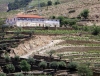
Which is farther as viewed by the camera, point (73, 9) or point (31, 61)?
point (73, 9)

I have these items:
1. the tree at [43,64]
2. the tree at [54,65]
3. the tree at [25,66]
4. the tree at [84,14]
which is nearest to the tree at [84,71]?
the tree at [54,65]

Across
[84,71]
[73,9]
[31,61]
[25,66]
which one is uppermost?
[73,9]

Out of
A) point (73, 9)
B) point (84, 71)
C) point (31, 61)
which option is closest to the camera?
point (84, 71)

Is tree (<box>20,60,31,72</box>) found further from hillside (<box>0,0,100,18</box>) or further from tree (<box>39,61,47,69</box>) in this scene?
hillside (<box>0,0,100,18</box>)

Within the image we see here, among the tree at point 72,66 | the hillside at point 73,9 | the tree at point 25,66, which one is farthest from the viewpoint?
the hillside at point 73,9

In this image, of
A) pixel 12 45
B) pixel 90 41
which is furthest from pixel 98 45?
pixel 12 45

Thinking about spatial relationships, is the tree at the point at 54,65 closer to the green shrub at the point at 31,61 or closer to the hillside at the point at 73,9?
the green shrub at the point at 31,61

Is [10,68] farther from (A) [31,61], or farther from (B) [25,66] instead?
(A) [31,61]

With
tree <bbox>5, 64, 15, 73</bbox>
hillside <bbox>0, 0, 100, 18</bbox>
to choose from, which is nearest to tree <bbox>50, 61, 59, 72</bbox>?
tree <bbox>5, 64, 15, 73</bbox>

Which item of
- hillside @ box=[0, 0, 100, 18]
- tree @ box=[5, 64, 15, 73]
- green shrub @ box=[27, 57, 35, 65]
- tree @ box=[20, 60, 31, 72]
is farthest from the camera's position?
hillside @ box=[0, 0, 100, 18]

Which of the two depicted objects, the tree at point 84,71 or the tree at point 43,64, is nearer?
the tree at point 84,71

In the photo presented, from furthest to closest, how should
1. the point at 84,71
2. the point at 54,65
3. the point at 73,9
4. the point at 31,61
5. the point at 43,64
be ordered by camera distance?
1. the point at 73,9
2. the point at 31,61
3. the point at 43,64
4. the point at 54,65
5. the point at 84,71

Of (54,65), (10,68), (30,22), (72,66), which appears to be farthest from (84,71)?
(30,22)

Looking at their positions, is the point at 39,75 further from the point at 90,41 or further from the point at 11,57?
the point at 90,41
